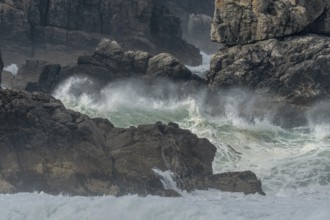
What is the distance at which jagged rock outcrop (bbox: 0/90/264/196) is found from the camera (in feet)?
70.2

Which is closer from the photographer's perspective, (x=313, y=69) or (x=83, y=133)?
(x=83, y=133)

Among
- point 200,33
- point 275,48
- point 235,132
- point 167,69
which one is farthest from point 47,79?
point 200,33

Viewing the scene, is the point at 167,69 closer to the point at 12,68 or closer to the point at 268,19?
the point at 268,19

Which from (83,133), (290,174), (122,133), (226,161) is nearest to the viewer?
(83,133)

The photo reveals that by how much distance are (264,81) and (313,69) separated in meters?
2.40

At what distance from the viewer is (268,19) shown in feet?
117

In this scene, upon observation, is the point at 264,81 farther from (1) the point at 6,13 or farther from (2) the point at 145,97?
(1) the point at 6,13

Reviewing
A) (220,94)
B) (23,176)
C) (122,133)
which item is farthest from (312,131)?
(23,176)

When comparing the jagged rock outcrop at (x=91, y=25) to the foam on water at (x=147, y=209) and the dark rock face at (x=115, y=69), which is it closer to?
the dark rock face at (x=115, y=69)

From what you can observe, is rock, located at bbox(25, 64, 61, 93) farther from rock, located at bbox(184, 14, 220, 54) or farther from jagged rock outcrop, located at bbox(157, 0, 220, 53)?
rock, located at bbox(184, 14, 220, 54)

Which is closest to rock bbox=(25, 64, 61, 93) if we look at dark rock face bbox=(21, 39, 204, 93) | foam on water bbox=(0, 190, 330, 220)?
dark rock face bbox=(21, 39, 204, 93)

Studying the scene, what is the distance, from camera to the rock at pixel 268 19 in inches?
1396

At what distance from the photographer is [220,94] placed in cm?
3594

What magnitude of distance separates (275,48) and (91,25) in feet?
70.1
